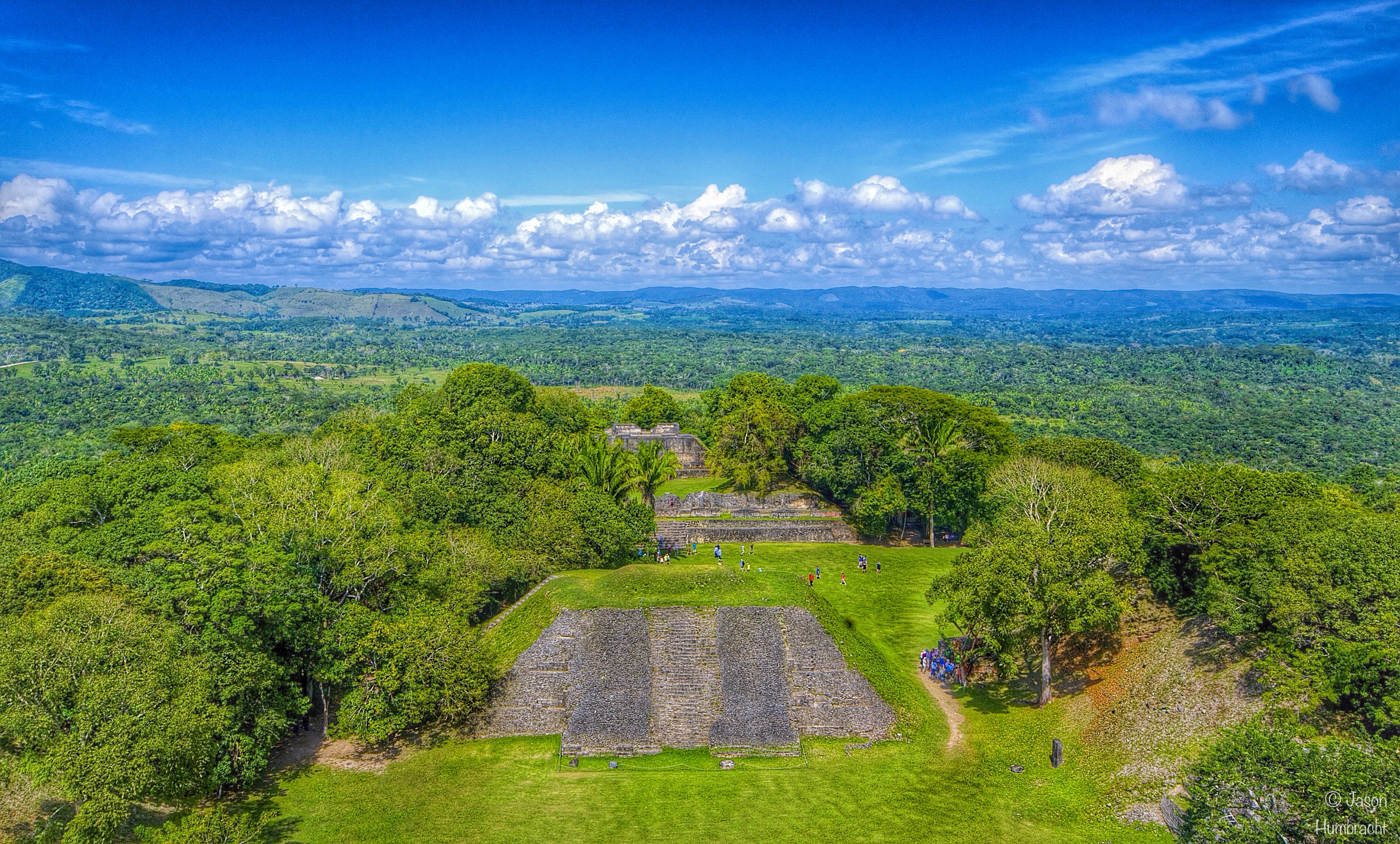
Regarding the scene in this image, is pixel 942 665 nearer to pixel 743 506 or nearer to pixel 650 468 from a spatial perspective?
pixel 650 468

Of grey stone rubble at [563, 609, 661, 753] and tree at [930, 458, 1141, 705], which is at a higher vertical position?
tree at [930, 458, 1141, 705]

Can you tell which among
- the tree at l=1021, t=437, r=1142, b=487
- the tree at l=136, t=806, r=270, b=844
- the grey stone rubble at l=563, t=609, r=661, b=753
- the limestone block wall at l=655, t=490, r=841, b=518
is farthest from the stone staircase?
the tree at l=1021, t=437, r=1142, b=487

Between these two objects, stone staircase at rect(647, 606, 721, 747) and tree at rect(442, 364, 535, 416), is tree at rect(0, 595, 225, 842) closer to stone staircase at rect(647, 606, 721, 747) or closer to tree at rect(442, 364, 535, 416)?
stone staircase at rect(647, 606, 721, 747)

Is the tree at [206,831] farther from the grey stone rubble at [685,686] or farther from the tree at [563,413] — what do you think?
the tree at [563,413]

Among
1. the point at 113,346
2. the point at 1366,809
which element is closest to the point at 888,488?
the point at 1366,809

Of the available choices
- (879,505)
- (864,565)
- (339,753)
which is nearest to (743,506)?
(879,505)

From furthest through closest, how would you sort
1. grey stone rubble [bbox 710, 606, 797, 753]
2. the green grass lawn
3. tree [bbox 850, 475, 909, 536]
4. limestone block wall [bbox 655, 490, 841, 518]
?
limestone block wall [bbox 655, 490, 841, 518] → tree [bbox 850, 475, 909, 536] → grey stone rubble [bbox 710, 606, 797, 753] → the green grass lawn

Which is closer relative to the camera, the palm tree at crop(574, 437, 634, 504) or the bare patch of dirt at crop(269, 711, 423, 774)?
the bare patch of dirt at crop(269, 711, 423, 774)
